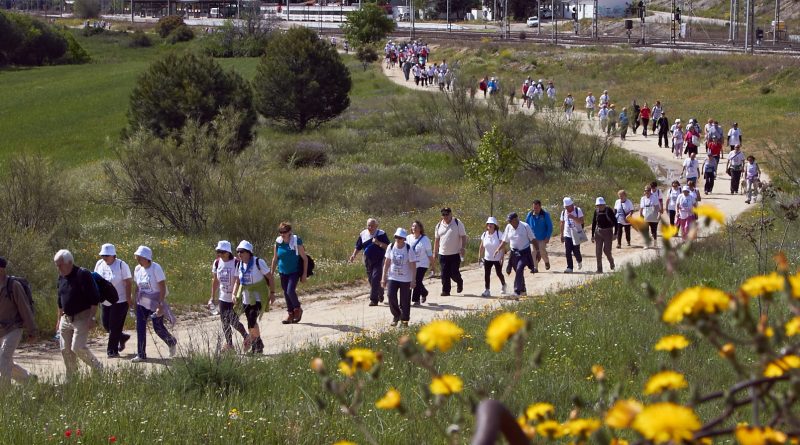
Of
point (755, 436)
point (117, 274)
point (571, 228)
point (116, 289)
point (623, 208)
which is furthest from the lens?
point (623, 208)

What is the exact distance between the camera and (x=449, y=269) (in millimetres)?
17750

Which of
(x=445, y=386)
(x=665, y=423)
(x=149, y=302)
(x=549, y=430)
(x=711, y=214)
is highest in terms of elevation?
(x=711, y=214)

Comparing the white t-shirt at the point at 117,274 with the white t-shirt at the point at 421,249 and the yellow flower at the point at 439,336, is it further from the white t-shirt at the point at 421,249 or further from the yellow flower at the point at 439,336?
the yellow flower at the point at 439,336

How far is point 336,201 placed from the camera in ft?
96.5

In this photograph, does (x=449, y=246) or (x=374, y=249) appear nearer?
(x=374, y=249)

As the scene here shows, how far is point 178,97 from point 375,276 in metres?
24.1

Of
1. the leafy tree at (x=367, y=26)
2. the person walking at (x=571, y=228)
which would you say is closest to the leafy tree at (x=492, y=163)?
the person walking at (x=571, y=228)

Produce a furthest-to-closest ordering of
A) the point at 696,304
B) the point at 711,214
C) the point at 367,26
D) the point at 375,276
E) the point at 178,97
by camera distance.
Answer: the point at 367,26
the point at 178,97
the point at 375,276
the point at 711,214
the point at 696,304

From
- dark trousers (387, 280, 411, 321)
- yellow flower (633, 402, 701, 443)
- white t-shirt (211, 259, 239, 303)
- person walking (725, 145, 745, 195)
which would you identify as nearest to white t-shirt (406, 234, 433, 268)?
dark trousers (387, 280, 411, 321)

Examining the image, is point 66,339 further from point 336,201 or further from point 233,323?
point 336,201

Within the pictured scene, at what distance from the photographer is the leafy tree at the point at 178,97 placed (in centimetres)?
3866

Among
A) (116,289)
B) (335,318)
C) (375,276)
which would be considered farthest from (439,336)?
(375,276)

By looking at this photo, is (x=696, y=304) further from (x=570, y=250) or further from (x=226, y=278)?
(x=570, y=250)

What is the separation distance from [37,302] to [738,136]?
23359 mm
